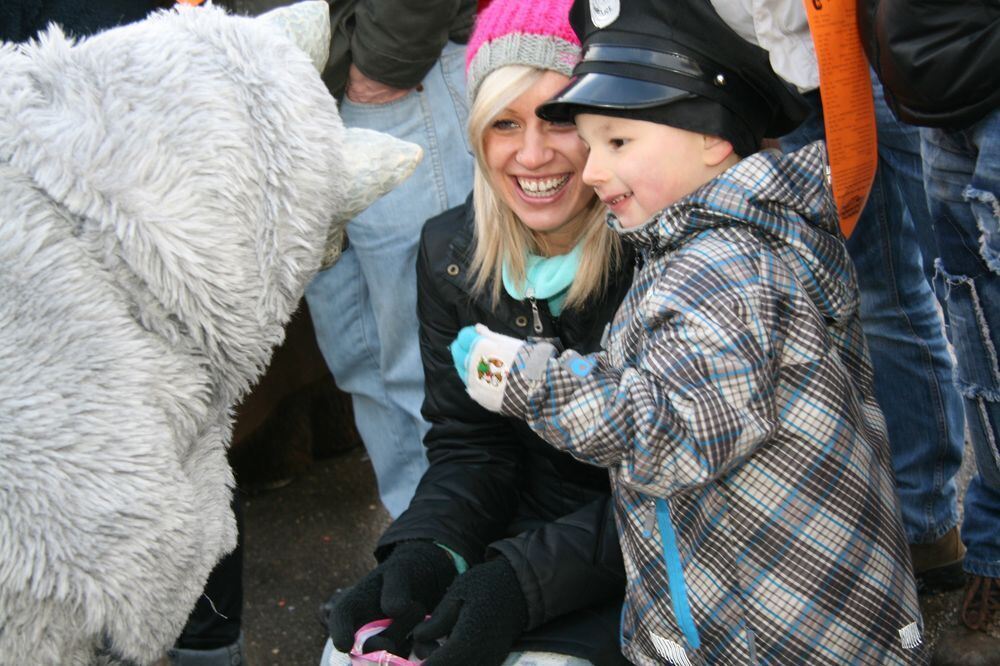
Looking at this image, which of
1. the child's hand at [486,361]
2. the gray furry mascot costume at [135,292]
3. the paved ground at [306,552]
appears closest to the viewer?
the gray furry mascot costume at [135,292]

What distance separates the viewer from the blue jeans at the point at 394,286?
8.05 ft

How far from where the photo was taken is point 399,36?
2.30 meters

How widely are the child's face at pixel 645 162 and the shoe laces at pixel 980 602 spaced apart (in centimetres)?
107

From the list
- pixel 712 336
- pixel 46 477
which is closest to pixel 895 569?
pixel 712 336

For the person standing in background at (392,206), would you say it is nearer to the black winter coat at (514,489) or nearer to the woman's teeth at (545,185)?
the black winter coat at (514,489)

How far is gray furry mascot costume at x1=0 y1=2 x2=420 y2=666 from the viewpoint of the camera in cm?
116

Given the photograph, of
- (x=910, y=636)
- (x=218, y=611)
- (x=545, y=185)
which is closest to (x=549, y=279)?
(x=545, y=185)

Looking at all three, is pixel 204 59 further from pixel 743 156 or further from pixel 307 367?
pixel 307 367

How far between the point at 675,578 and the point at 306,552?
5.38 ft

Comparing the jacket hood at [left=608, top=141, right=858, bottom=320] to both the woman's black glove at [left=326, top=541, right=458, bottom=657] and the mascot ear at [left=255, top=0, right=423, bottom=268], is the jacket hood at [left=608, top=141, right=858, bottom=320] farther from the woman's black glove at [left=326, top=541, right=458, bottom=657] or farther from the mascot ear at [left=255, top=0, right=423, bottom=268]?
the woman's black glove at [left=326, top=541, right=458, bottom=657]

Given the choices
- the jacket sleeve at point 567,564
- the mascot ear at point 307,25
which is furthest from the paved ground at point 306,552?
the mascot ear at point 307,25

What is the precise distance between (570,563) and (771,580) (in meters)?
0.37

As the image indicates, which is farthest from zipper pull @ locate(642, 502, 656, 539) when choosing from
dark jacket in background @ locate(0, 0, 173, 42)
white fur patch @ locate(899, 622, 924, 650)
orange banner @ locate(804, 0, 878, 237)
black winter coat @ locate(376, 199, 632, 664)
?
dark jacket in background @ locate(0, 0, 173, 42)

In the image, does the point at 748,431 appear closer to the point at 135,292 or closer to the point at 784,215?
the point at 784,215
